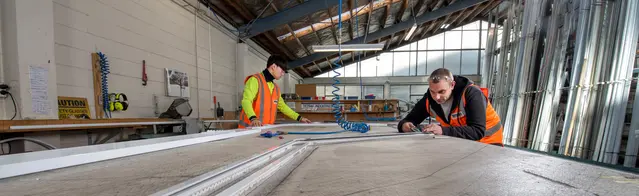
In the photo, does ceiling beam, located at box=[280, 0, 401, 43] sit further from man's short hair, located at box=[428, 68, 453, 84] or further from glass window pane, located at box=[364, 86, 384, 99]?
glass window pane, located at box=[364, 86, 384, 99]

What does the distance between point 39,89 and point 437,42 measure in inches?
494

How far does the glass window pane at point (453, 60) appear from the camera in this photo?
37.1 ft

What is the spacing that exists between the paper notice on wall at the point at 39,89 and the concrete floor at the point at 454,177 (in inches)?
103

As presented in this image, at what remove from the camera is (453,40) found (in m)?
11.3

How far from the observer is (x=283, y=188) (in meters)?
0.47

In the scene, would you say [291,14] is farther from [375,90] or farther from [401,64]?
[401,64]

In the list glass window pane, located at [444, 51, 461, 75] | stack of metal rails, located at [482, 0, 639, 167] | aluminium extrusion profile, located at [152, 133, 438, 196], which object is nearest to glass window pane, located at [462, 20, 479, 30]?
glass window pane, located at [444, 51, 461, 75]

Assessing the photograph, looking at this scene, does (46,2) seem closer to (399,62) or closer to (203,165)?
(203,165)

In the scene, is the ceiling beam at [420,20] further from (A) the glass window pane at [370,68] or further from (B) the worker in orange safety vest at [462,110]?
(B) the worker in orange safety vest at [462,110]

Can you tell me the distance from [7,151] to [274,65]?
6.95 feet

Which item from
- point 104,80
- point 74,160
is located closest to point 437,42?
point 104,80

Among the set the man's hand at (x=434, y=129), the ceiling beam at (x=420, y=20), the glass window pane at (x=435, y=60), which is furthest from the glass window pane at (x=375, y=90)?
the man's hand at (x=434, y=129)

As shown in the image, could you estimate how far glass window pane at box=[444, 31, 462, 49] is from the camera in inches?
444

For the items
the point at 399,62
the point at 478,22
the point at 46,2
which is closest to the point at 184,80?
the point at 46,2
